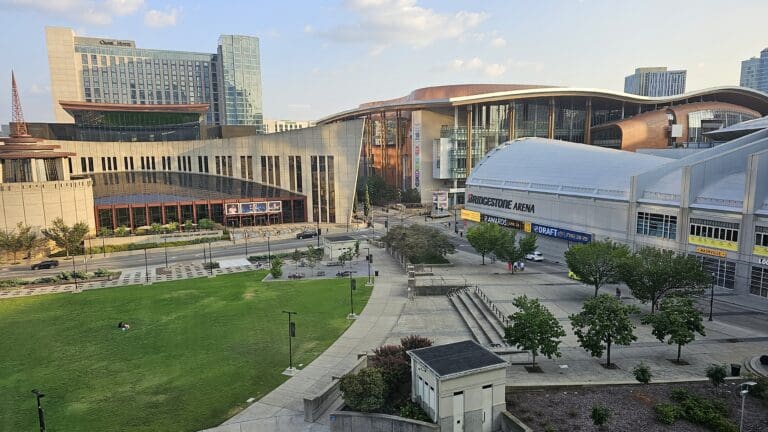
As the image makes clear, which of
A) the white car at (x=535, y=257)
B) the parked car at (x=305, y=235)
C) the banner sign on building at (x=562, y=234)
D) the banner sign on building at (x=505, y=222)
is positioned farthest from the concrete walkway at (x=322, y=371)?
the parked car at (x=305, y=235)

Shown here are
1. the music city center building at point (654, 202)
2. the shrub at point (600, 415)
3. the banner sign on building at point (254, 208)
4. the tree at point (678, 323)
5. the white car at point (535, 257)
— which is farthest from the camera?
the banner sign on building at point (254, 208)

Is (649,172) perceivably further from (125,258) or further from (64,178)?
(64,178)

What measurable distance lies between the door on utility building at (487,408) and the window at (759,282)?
1363 inches

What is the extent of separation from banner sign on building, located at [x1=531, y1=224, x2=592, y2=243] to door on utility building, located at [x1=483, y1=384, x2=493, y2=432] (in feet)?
Answer: 133

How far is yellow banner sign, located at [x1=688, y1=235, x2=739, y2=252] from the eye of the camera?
145ft

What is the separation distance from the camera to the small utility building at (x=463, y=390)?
2234 centimetres

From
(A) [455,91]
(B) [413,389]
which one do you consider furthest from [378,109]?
(B) [413,389]

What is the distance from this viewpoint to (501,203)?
75.0 m

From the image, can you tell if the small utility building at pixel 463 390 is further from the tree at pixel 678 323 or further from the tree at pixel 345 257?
the tree at pixel 345 257

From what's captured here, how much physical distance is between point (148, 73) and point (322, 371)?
188107mm

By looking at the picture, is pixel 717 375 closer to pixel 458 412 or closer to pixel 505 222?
pixel 458 412

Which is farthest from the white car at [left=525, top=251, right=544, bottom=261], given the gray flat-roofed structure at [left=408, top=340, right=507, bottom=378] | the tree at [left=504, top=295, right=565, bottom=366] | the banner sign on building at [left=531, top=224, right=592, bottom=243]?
the gray flat-roofed structure at [left=408, top=340, right=507, bottom=378]

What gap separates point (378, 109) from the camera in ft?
417

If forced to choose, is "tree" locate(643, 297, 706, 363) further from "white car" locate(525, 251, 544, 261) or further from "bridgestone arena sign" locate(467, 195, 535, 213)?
"bridgestone arena sign" locate(467, 195, 535, 213)
